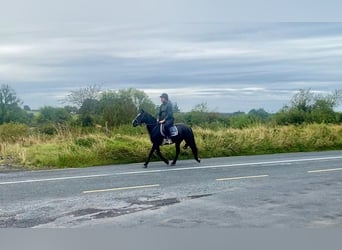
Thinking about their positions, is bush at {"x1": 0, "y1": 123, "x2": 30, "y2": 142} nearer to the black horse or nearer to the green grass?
the green grass

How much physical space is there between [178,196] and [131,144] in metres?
4.24

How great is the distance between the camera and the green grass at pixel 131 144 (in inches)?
315

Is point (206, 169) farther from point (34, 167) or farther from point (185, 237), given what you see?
point (185, 237)

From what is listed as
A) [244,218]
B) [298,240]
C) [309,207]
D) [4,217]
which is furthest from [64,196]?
[298,240]

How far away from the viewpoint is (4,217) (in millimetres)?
3777

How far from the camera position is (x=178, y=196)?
4633 millimetres

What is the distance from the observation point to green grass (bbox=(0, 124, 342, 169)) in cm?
801

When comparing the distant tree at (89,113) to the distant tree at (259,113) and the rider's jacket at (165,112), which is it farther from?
the distant tree at (259,113)

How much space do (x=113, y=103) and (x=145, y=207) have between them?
18.1ft

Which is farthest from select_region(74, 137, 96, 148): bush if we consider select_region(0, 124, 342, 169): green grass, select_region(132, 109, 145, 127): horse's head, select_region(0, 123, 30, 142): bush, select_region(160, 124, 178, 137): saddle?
select_region(160, 124, 178, 137): saddle

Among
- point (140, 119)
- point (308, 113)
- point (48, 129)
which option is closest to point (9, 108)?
point (140, 119)

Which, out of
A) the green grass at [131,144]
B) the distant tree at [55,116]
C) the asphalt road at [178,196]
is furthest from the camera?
the green grass at [131,144]

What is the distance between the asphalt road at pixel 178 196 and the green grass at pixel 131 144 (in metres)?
0.85

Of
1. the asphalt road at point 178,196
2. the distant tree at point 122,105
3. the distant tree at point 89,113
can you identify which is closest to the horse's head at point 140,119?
the distant tree at point 122,105
